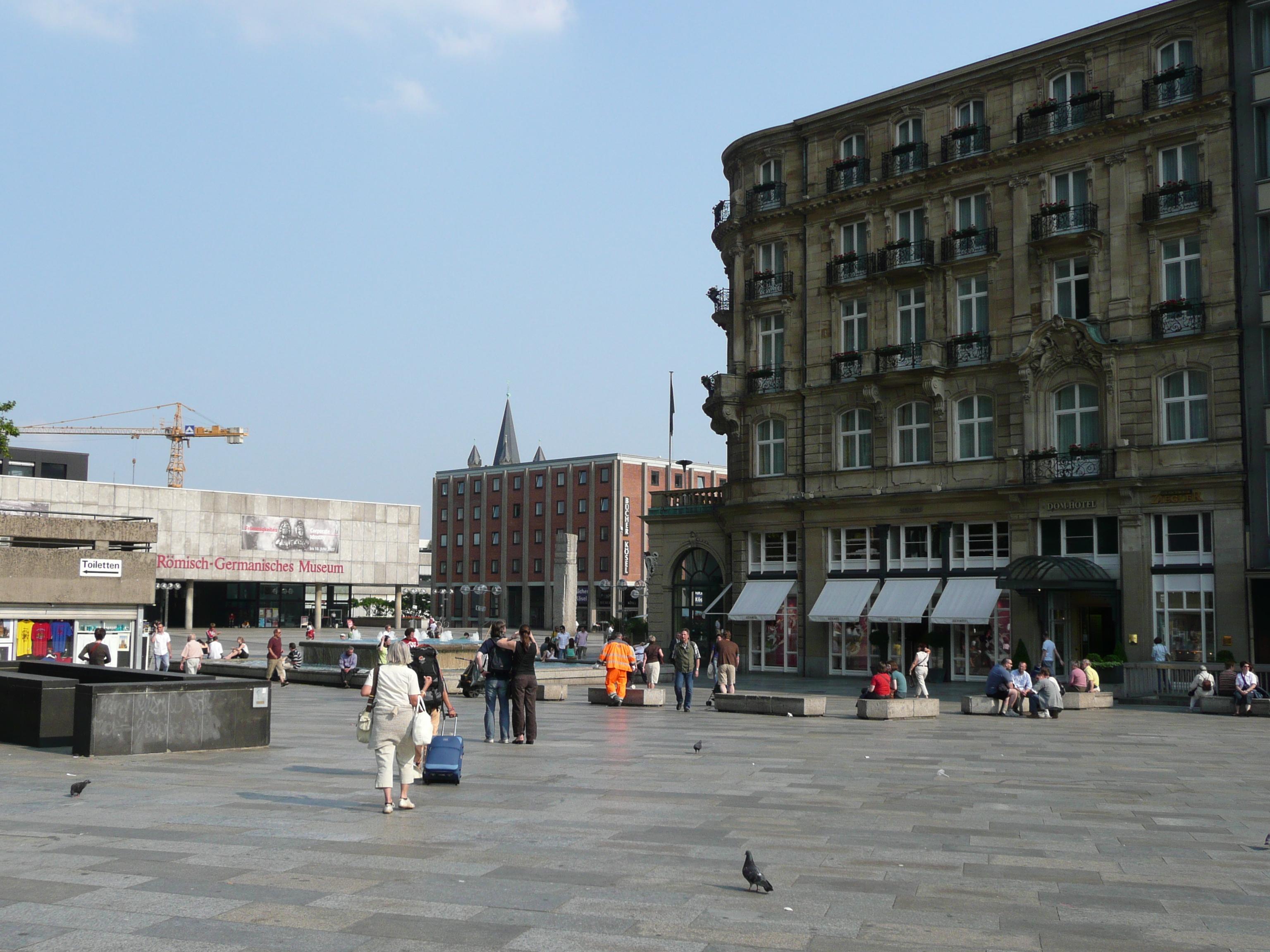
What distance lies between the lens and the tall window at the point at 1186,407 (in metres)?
35.9

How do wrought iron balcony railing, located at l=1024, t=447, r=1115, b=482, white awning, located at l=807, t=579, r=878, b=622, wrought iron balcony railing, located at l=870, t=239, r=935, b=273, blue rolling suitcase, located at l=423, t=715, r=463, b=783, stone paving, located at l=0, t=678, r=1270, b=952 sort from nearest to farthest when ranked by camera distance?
stone paving, located at l=0, t=678, r=1270, b=952 < blue rolling suitcase, located at l=423, t=715, r=463, b=783 < wrought iron balcony railing, located at l=1024, t=447, r=1115, b=482 < wrought iron balcony railing, located at l=870, t=239, r=935, b=273 < white awning, located at l=807, t=579, r=878, b=622

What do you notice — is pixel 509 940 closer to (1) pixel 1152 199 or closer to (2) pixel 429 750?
(2) pixel 429 750

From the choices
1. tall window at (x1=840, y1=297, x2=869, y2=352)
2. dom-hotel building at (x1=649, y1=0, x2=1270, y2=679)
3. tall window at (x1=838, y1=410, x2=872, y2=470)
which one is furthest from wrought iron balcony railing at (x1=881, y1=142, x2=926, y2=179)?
tall window at (x1=838, y1=410, x2=872, y2=470)

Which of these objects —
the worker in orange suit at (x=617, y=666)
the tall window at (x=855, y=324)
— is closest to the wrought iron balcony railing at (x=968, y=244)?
the tall window at (x=855, y=324)

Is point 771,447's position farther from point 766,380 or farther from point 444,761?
point 444,761

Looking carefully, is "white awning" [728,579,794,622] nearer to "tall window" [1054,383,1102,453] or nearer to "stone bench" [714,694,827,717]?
"tall window" [1054,383,1102,453]

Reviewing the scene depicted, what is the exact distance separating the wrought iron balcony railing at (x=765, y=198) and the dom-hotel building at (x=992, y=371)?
174 mm

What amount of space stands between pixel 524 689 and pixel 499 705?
70cm

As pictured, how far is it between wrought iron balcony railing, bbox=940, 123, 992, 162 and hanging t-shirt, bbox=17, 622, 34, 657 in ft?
106

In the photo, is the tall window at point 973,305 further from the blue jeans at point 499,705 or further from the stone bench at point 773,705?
the blue jeans at point 499,705

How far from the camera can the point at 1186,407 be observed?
3616 cm

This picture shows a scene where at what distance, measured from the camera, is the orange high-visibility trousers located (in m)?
27.8

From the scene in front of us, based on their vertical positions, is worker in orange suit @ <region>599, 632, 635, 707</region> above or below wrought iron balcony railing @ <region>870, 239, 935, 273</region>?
below

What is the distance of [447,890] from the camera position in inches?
336
